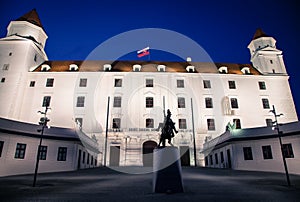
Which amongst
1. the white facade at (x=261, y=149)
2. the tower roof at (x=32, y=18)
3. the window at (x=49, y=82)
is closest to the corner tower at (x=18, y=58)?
the tower roof at (x=32, y=18)

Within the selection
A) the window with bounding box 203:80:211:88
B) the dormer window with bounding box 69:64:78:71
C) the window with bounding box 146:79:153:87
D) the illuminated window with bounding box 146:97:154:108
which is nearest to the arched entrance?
the illuminated window with bounding box 146:97:154:108

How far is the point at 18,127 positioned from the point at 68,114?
14.6 metres

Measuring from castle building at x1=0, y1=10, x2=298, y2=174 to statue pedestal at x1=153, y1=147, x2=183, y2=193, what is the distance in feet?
68.3

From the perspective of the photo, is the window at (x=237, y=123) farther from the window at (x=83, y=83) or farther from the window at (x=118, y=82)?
the window at (x=83, y=83)

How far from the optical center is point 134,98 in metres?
35.8

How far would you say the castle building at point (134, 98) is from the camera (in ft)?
105

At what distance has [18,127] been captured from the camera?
64.5ft

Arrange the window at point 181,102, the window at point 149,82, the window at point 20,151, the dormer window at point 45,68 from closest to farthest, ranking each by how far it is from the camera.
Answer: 1. the window at point 20,151
2. the window at point 181,102
3. the window at point 149,82
4. the dormer window at point 45,68

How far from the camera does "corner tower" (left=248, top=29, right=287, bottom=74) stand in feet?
135

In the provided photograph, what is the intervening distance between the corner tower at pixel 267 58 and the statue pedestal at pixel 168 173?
1516 inches

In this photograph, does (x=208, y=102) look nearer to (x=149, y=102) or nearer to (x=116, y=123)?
(x=149, y=102)

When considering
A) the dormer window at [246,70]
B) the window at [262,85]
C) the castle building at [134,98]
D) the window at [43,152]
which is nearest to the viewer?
the window at [43,152]

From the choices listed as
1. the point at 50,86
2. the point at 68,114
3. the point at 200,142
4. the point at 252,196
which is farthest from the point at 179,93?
the point at 252,196

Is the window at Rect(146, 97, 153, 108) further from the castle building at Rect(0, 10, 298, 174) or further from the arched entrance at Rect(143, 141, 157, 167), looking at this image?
the arched entrance at Rect(143, 141, 157, 167)
